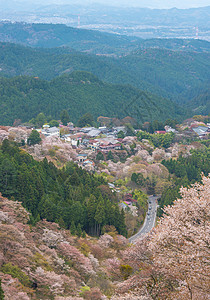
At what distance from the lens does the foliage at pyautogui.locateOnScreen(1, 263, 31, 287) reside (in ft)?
82.5

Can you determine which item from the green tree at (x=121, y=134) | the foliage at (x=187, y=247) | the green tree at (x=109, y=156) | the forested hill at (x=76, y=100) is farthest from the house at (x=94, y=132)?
the foliage at (x=187, y=247)

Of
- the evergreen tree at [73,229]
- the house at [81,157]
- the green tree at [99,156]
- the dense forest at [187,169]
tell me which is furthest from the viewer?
the green tree at [99,156]

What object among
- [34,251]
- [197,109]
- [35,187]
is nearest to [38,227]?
[34,251]

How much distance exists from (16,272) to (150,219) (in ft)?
110

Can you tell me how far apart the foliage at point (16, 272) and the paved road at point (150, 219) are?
24211mm

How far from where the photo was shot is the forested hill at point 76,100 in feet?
436

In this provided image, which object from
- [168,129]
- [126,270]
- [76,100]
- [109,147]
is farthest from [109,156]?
[76,100]

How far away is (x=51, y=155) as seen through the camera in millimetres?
73875

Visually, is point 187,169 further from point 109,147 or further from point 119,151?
point 109,147

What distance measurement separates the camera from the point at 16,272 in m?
25.4

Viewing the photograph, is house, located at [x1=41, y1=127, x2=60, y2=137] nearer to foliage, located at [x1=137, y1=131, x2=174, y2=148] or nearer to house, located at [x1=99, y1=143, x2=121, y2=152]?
house, located at [x1=99, y1=143, x2=121, y2=152]

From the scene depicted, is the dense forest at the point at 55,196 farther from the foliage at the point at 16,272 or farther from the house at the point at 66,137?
the house at the point at 66,137

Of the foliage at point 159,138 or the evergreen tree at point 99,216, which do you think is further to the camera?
the foliage at point 159,138

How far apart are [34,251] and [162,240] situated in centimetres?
1301
